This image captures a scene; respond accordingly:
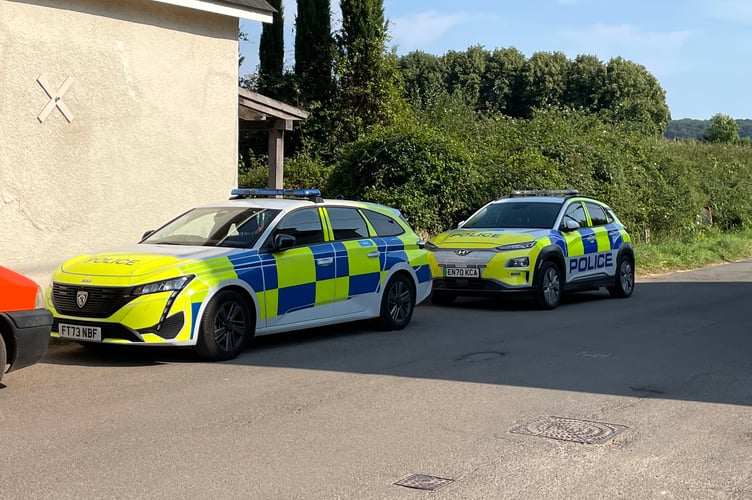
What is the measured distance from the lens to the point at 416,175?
59.3ft

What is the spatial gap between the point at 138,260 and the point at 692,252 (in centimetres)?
1883

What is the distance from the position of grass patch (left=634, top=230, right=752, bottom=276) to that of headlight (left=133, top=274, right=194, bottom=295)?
47.6ft

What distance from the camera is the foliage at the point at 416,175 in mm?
17906

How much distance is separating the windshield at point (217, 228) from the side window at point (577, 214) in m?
6.24

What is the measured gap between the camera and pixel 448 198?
18391mm

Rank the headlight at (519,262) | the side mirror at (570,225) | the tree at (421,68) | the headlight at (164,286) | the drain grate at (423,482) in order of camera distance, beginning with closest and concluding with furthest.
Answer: the drain grate at (423,482)
the headlight at (164,286)
the headlight at (519,262)
the side mirror at (570,225)
the tree at (421,68)

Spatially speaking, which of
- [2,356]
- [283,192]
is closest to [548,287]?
[283,192]

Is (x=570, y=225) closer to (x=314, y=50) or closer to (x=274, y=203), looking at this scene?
(x=274, y=203)

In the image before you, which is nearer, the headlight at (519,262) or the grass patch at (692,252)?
the headlight at (519,262)

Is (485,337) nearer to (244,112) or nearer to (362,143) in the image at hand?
(244,112)

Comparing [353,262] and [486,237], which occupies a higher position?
[486,237]

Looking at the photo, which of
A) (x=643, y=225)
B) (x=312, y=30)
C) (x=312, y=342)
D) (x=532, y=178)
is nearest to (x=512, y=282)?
(x=312, y=342)

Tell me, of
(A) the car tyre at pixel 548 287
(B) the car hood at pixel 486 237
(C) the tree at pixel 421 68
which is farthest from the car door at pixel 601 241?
(C) the tree at pixel 421 68

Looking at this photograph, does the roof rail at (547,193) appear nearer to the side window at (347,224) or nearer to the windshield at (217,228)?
the side window at (347,224)
